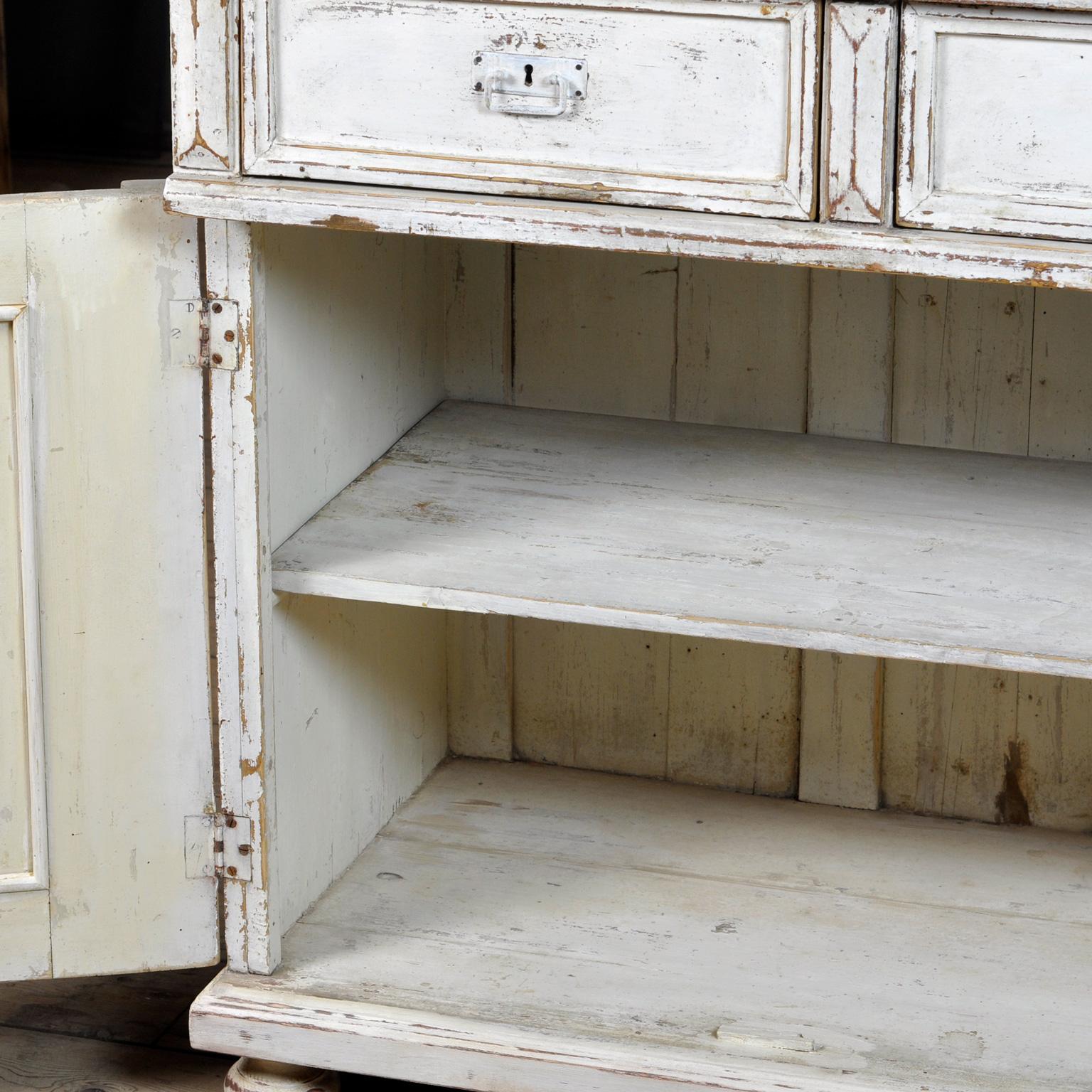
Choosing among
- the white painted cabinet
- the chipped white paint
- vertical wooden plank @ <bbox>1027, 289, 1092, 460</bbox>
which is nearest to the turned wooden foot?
the white painted cabinet

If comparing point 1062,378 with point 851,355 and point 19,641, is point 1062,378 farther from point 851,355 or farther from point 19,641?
point 19,641

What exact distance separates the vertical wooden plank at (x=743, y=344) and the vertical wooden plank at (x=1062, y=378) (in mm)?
222

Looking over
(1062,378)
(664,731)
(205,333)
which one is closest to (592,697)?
(664,731)

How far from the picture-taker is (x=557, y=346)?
1.78m

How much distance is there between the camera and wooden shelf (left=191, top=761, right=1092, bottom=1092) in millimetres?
1414

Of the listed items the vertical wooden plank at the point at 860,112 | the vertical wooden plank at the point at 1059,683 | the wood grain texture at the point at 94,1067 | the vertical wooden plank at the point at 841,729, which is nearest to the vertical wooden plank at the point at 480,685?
the vertical wooden plank at the point at 841,729

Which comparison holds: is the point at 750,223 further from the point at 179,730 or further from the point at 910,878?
the point at 910,878

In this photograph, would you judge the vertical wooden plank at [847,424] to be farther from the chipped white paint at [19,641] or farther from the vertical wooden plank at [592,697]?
the chipped white paint at [19,641]

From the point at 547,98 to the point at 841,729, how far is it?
2.72ft

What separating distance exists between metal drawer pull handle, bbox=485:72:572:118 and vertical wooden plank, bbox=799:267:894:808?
0.52m

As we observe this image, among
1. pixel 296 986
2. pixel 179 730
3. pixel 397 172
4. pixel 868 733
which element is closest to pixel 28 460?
pixel 179 730

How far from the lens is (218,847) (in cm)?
145

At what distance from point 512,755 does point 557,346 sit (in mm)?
464

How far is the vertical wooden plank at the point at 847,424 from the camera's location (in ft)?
5.53
